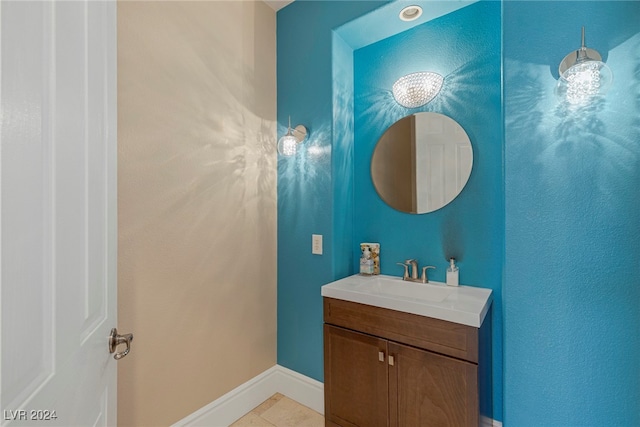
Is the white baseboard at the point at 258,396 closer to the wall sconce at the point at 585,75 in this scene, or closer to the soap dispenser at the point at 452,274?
the soap dispenser at the point at 452,274

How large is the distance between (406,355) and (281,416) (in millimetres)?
1051

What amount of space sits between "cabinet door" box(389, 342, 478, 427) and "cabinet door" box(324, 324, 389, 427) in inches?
2.3

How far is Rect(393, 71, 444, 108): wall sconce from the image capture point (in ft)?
5.85

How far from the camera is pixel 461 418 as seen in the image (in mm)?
1253

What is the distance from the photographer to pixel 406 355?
1.39m

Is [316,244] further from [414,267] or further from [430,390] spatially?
[430,390]

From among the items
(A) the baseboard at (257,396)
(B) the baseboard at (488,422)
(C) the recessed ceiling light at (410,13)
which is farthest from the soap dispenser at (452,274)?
(C) the recessed ceiling light at (410,13)

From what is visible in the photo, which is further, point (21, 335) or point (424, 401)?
point (424, 401)

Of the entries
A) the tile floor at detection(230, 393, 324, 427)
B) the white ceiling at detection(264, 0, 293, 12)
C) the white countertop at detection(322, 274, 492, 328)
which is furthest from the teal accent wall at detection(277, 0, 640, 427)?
the tile floor at detection(230, 393, 324, 427)

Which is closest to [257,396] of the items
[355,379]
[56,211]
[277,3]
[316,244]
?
[355,379]

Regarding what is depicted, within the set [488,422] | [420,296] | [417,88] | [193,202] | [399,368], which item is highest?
[417,88]

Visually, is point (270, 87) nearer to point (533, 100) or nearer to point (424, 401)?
point (533, 100)

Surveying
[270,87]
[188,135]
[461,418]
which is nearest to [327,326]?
[461,418]

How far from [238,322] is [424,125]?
1729mm
